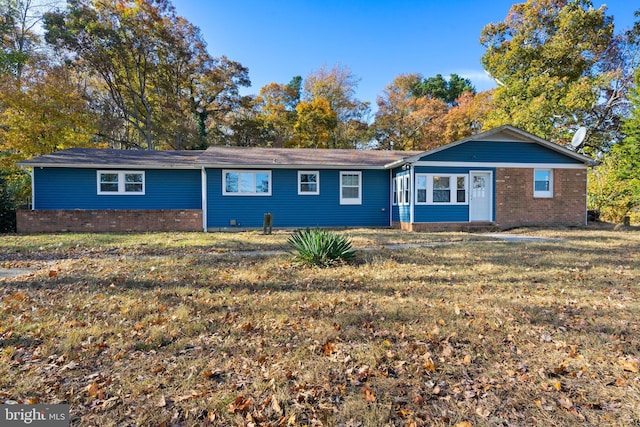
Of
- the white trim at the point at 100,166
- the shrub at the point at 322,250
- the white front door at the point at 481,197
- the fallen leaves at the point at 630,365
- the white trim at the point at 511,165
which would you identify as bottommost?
the fallen leaves at the point at 630,365

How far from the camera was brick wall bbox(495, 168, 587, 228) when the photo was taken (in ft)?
45.2

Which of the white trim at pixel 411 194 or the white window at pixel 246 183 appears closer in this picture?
the white trim at pixel 411 194

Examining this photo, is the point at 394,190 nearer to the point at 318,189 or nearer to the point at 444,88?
the point at 318,189

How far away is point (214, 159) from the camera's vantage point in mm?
14141

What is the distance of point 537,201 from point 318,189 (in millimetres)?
8937

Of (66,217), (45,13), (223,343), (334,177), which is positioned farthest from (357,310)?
(45,13)

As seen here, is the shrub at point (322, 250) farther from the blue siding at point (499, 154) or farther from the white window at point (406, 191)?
the blue siding at point (499, 154)

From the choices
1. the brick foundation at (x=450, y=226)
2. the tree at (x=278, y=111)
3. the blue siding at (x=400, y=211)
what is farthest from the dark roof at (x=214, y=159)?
the tree at (x=278, y=111)

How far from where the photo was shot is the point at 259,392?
2.55 metres

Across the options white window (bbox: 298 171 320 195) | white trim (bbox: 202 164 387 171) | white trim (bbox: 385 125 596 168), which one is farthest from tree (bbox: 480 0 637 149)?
white window (bbox: 298 171 320 195)

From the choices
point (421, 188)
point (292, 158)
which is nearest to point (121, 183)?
point (292, 158)

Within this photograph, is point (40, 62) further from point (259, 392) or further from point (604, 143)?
point (604, 143)

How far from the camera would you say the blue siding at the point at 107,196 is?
13.9 meters

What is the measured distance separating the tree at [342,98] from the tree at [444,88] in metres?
7.00
